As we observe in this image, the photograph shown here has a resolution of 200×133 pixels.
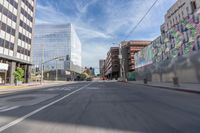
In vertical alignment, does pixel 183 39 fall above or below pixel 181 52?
above

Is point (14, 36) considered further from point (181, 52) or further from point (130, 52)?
point (130, 52)

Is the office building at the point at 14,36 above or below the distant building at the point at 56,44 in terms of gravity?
below

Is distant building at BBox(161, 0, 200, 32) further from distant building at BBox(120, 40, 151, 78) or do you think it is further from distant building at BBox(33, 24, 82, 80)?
distant building at BBox(33, 24, 82, 80)

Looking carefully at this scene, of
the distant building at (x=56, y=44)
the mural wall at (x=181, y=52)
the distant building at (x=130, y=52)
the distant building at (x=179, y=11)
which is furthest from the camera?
the distant building at (x=56, y=44)

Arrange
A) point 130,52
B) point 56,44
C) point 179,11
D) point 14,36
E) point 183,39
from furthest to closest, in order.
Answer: point 56,44, point 130,52, point 179,11, point 14,36, point 183,39

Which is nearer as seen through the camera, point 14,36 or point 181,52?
point 181,52

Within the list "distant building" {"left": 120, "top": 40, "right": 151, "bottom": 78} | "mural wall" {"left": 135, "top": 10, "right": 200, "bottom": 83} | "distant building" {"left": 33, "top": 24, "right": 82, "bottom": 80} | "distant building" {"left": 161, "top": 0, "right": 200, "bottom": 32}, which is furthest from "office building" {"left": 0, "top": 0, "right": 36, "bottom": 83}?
"distant building" {"left": 120, "top": 40, "right": 151, "bottom": 78}

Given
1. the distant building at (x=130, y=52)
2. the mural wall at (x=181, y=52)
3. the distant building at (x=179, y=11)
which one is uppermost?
the distant building at (x=179, y=11)

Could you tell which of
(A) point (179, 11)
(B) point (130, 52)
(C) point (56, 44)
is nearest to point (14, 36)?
(A) point (179, 11)

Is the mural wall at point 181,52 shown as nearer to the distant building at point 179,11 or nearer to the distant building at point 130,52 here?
the distant building at point 179,11

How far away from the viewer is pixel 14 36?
35.1m

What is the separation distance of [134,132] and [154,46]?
42493 mm

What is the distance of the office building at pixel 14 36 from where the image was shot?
3127 cm

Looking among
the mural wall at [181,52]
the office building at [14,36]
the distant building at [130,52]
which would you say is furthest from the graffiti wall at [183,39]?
the distant building at [130,52]
